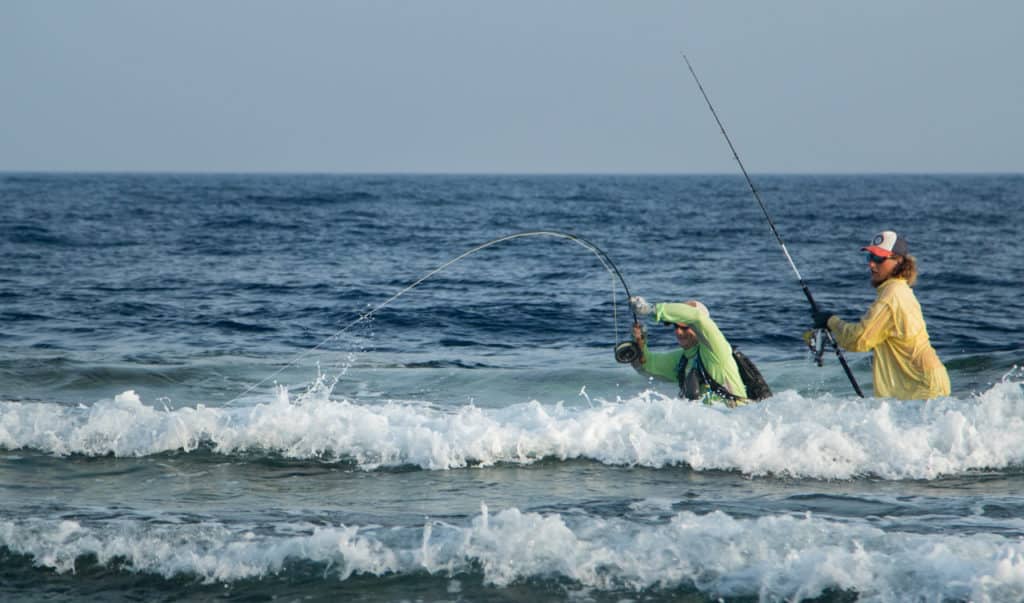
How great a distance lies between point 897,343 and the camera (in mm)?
7145

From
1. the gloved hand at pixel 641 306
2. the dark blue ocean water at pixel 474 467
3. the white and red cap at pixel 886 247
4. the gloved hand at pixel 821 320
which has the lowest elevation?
the dark blue ocean water at pixel 474 467

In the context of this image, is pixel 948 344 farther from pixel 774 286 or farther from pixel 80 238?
pixel 80 238

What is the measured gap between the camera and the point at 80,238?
29.8 metres

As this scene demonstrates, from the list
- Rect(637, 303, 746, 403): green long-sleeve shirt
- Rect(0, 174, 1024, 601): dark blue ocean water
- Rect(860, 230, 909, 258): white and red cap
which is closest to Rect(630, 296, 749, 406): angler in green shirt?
Rect(637, 303, 746, 403): green long-sleeve shirt

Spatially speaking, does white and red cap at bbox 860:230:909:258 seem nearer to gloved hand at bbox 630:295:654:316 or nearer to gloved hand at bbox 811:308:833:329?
gloved hand at bbox 811:308:833:329

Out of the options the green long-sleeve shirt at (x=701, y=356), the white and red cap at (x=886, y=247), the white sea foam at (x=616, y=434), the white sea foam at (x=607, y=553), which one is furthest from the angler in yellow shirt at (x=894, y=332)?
the white sea foam at (x=607, y=553)

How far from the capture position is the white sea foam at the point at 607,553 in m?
5.36

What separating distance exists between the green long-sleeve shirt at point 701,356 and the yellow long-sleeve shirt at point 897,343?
34.9 inches

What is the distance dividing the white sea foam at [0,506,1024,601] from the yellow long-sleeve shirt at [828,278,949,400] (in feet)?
4.55

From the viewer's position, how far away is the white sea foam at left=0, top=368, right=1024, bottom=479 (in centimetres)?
773

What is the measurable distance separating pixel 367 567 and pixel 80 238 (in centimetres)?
2689

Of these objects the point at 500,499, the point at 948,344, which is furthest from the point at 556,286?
the point at 500,499

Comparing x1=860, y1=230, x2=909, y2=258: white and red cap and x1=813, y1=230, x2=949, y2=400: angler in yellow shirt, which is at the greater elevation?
x1=860, y1=230, x2=909, y2=258: white and red cap

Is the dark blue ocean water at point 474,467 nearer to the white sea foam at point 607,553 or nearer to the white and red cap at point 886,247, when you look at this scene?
the white sea foam at point 607,553
